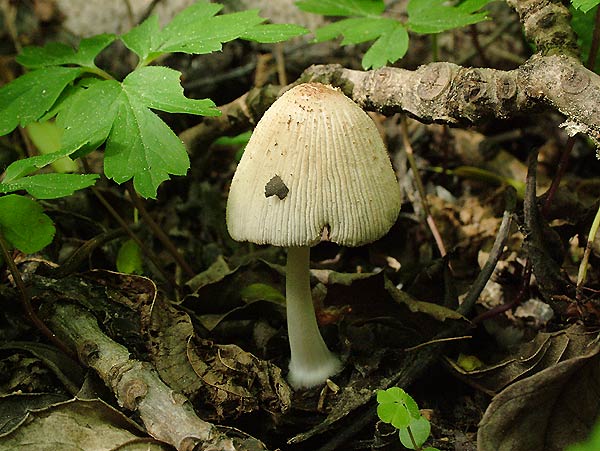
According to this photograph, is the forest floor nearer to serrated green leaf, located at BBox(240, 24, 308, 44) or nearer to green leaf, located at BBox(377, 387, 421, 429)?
green leaf, located at BBox(377, 387, 421, 429)

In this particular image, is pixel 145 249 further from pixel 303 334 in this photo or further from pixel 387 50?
pixel 387 50

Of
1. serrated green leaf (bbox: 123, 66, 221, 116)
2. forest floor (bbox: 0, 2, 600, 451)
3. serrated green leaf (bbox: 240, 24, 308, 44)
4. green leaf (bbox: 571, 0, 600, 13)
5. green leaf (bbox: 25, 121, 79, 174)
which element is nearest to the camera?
green leaf (bbox: 571, 0, 600, 13)

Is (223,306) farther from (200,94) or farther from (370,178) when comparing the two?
(200,94)

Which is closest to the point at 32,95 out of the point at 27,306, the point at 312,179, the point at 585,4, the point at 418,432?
the point at 27,306

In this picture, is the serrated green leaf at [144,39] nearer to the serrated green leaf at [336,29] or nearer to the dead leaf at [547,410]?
the serrated green leaf at [336,29]

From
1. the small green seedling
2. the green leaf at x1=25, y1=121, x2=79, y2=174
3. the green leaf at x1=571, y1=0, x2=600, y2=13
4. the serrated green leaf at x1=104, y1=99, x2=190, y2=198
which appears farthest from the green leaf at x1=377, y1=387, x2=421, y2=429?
the green leaf at x1=25, y1=121, x2=79, y2=174

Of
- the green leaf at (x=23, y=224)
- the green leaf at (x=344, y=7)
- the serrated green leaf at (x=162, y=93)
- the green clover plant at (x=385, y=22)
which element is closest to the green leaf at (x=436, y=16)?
the green clover plant at (x=385, y=22)
